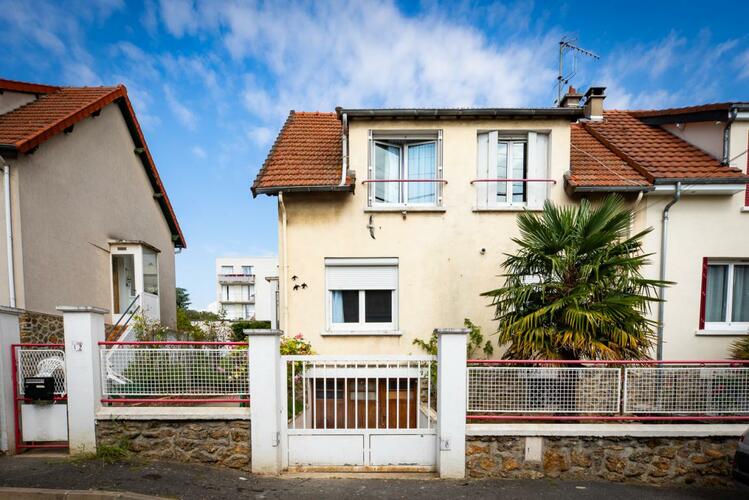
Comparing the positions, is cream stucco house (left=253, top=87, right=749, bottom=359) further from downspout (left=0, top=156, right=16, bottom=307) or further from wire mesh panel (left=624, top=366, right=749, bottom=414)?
downspout (left=0, top=156, right=16, bottom=307)

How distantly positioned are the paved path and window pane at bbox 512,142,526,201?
16.5 ft

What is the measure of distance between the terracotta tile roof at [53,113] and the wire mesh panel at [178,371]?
224 inches

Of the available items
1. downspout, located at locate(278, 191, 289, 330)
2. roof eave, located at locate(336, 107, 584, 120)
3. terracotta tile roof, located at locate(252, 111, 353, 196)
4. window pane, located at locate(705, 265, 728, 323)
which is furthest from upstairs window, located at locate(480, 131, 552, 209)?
downspout, located at locate(278, 191, 289, 330)

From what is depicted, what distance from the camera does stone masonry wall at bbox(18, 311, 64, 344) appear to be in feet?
22.9

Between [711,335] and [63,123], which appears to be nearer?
[711,335]

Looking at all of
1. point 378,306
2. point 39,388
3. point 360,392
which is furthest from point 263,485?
point 378,306

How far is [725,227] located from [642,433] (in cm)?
518

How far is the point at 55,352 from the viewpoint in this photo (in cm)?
475

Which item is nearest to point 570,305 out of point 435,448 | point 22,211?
point 435,448

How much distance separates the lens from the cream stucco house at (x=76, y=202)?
721cm

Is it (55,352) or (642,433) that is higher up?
(55,352)

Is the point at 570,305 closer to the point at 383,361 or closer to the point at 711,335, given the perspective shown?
the point at 383,361

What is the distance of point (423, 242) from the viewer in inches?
277

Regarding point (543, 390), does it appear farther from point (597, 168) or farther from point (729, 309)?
point (729, 309)
